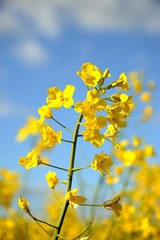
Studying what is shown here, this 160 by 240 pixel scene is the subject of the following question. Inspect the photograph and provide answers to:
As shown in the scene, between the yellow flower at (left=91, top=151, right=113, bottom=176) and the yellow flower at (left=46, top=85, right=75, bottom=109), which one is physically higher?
the yellow flower at (left=46, top=85, right=75, bottom=109)

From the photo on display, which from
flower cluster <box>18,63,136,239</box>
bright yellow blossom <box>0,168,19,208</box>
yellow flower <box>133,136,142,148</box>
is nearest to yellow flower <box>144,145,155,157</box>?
yellow flower <box>133,136,142,148</box>

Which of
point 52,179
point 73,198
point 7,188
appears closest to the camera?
point 73,198

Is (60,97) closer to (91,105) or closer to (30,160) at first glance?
(91,105)

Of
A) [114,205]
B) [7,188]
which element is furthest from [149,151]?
[114,205]

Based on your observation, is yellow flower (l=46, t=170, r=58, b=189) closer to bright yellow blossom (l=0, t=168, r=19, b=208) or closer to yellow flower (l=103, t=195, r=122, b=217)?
yellow flower (l=103, t=195, r=122, b=217)

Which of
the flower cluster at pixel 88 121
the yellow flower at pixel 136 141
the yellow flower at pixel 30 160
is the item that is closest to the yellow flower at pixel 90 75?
the flower cluster at pixel 88 121

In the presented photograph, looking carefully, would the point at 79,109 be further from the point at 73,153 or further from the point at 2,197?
the point at 2,197
